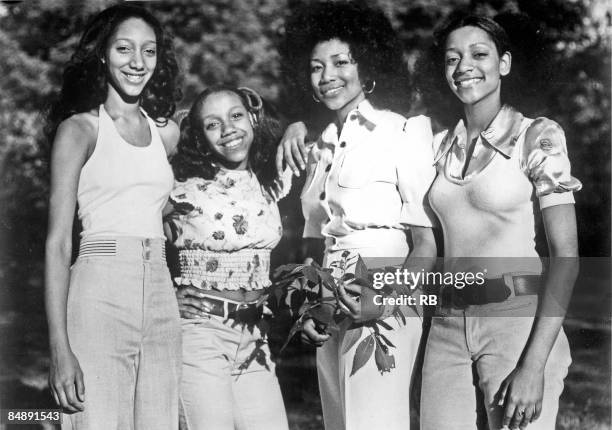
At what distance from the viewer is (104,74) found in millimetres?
3975

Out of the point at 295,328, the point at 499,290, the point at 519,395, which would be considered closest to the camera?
the point at 519,395

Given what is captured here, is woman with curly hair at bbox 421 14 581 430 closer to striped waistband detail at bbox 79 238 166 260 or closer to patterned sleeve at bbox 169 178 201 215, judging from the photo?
patterned sleeve at bbox 169 178 201 215

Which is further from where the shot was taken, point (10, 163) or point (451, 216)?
point (10, 163)

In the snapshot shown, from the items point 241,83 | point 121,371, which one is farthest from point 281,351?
point 241,83

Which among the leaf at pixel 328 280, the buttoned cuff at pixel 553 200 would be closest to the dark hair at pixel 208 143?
the leaf at pixel 328 280

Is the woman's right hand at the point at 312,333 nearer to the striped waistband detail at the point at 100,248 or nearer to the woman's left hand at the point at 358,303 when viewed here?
the woman's left hand at the point at 358,303

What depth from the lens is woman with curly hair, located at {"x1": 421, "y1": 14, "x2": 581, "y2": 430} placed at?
366 centimetres

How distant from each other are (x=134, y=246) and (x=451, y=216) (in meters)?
1.47

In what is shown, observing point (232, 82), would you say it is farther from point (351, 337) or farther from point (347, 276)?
point (351, 337)

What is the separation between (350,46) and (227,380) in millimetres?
1675

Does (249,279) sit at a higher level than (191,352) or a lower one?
higher

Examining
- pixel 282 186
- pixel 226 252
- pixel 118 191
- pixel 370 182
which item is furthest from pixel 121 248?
pixel 370 182

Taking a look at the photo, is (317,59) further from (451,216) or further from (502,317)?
(502,317)

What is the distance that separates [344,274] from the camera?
3.85m
